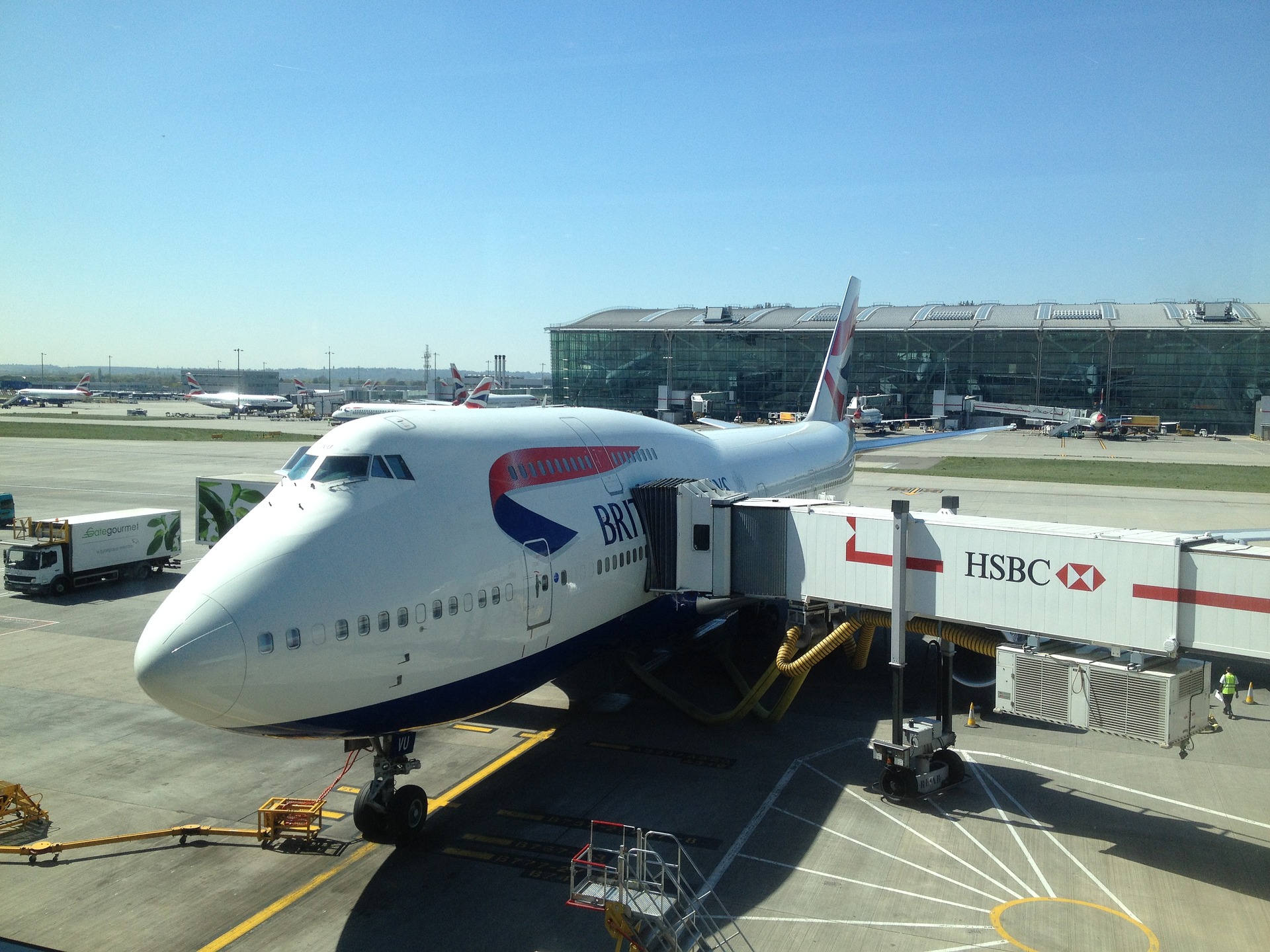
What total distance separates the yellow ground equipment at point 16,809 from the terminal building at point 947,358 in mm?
114484

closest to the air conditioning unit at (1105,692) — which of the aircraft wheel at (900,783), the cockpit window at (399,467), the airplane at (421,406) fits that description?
the aircraft wheel at (900,783)

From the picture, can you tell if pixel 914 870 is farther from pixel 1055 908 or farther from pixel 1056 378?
pixel 1056 378

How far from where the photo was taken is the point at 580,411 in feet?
73.8

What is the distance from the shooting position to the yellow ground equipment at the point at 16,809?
16719 mm

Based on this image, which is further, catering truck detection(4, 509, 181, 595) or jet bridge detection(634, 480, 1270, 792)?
catering truck detection(4, 509, 181, 595)

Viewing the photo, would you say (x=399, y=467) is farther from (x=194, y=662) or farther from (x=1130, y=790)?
(x=1130, y=790)

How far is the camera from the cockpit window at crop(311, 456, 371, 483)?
15.1 metres

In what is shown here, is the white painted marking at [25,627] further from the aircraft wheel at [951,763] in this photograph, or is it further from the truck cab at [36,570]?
the aircraft wheel at [951,763]

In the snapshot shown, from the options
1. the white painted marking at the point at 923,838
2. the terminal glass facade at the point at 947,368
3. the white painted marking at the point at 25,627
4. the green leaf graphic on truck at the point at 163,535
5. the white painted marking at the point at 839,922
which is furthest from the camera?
the terminal glass facade at the point at 947,368

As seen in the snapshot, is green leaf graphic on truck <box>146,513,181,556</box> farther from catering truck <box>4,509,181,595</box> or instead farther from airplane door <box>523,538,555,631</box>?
airplane door <box>523,538,555,631</box>

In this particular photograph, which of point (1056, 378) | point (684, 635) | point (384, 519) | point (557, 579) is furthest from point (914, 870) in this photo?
point (1056, 378)

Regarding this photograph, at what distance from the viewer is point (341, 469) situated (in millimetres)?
15250

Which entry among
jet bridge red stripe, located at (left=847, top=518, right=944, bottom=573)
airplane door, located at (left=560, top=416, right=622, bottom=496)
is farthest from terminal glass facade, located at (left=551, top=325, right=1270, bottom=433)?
jet bridge red stripe, located at (left=847, top=518, right=944, bottom=573)

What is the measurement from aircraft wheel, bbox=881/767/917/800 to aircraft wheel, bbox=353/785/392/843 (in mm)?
9089
